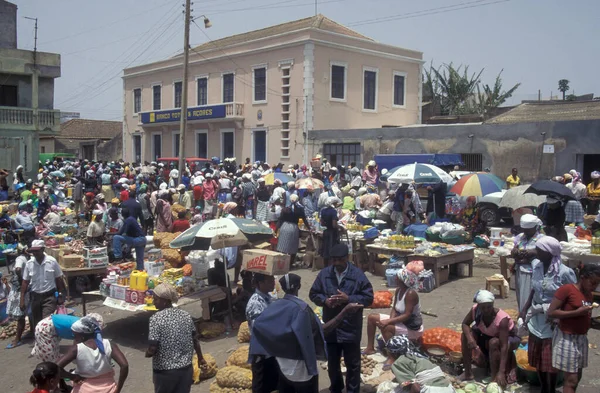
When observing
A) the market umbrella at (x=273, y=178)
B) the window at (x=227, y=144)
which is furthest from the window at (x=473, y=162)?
the window at (x=227, y=144)

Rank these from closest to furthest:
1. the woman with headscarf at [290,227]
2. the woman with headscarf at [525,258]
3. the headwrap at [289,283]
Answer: the headwrap at [289,283], the woman with headscarf at [525,258], the woman with headscarf at [290,227]

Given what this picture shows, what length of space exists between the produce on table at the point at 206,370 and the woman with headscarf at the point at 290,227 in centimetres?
466

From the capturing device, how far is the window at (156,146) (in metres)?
40.0

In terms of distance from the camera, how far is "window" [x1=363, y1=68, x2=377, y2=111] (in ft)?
105

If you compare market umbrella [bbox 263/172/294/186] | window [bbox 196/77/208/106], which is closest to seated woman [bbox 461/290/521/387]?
market umbrella [bbox 263/172/294/186]

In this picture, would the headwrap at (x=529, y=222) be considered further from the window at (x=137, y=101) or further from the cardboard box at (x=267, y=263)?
the window at (x=137, y=101)

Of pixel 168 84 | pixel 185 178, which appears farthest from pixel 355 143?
pixel 168 84

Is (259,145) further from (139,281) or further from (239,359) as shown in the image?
(239,359)

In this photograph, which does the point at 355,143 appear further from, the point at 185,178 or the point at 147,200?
the point at 147,200

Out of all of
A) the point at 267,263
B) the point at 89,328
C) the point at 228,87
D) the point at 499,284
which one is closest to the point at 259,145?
the point at 228,87

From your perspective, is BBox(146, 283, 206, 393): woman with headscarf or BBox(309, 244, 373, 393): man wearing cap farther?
BBox(309, 244, 373, 393): man wearing cap

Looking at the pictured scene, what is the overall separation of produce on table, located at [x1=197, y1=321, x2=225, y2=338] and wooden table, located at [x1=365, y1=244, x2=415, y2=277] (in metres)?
4.11

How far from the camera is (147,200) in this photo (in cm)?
1630

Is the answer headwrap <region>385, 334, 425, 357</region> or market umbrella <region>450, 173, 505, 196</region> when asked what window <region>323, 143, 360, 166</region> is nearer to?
market umbrella <region>450, 173, 505, 196</region>
